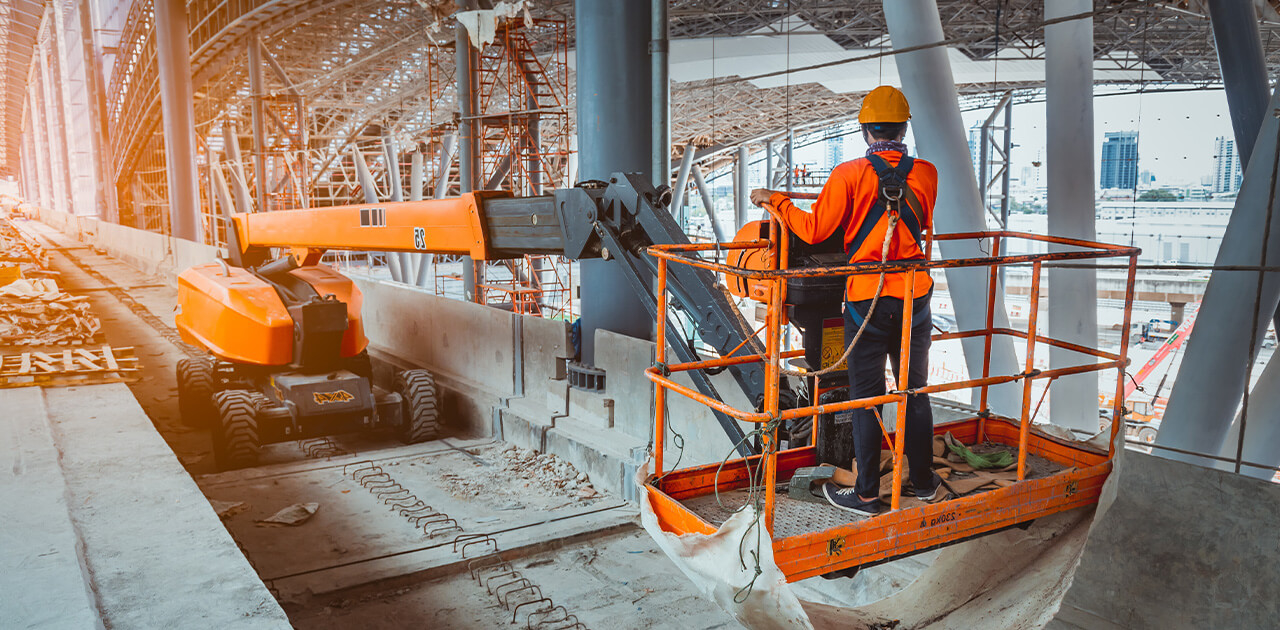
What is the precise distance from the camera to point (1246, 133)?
298 inches

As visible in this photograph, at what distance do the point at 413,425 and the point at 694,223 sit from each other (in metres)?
34.3

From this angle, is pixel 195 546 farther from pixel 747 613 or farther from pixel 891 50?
pixel 891 50

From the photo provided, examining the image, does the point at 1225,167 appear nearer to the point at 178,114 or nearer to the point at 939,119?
the point at 939,119

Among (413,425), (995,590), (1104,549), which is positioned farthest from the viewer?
(413,425)

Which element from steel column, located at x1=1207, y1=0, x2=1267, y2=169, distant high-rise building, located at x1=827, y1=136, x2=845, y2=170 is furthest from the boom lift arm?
distant high-rise building, located at x1=827, y1=136, x2=845, y2=170

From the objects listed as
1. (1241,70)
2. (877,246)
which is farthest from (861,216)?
(1241,70)

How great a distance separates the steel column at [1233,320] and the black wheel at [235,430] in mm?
8128

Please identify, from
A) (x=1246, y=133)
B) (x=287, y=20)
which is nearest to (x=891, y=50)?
(x=1246, y=133)

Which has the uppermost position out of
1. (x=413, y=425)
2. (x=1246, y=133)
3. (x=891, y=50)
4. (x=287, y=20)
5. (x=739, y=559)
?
(x=287, y=20)

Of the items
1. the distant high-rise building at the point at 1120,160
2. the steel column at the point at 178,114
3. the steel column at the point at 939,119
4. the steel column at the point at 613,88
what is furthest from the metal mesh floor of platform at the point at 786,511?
the steel column at the point at 178,114

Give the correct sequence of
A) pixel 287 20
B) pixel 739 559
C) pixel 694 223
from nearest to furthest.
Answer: pixel 739 559 < pixel 287 20 < pixel 694 223

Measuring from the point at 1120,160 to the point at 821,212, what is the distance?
5.56 metres

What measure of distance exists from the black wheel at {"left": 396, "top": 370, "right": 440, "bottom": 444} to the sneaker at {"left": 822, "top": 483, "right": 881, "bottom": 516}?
633 centimetres

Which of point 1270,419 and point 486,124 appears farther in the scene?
point 486,124
